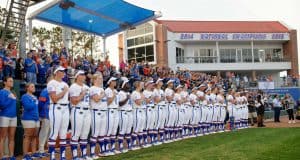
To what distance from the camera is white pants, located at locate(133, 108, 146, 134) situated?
13.1m

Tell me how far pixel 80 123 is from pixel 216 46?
1890 inches

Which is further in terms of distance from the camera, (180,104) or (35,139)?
(180,104)

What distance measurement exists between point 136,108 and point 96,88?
7.56 ft

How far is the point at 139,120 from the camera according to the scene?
13.3 metres

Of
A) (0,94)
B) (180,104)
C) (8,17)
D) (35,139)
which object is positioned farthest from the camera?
(8,17)

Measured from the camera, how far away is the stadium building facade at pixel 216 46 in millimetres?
55188

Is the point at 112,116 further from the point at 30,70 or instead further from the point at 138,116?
the point at 30,70

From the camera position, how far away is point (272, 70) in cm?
5850

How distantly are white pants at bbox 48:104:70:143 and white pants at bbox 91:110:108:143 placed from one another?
1.16m

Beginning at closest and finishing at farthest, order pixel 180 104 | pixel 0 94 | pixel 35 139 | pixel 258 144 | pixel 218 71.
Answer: pixel 0 94 → pixel 35 139 → pixel 258 144 → pixel 180 104 → pixel 218 71

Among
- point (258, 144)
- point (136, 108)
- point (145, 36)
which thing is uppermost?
point (145, 36)

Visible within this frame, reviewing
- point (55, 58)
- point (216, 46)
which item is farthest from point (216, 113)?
point (216, 46)

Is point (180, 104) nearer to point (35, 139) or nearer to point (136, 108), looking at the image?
point (136, 108)

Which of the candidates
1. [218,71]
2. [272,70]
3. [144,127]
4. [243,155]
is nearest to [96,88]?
[144,127]
